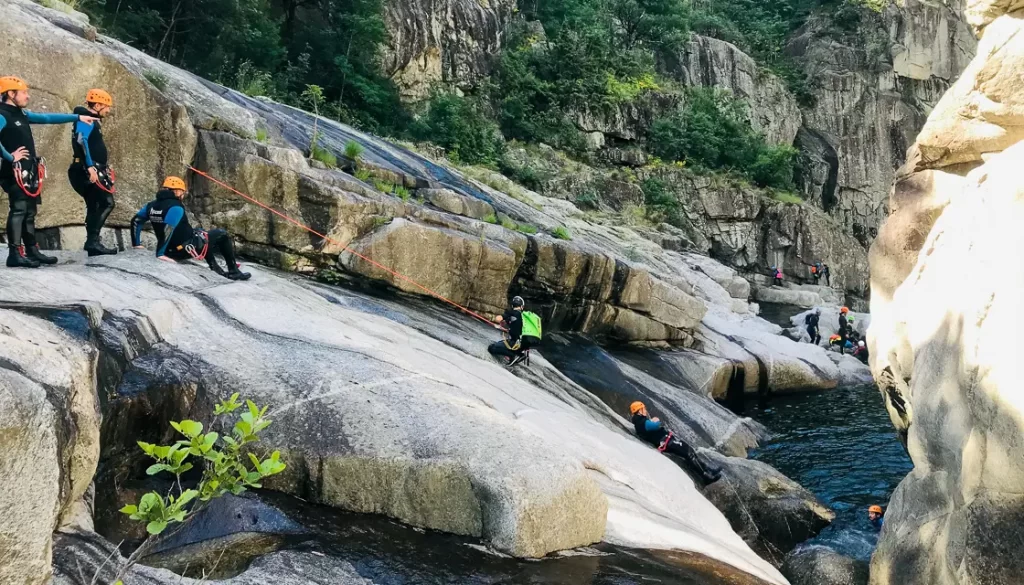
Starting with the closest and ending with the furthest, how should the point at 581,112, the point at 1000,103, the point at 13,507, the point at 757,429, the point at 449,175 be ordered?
the point at 13,507 → the point at 1000,103 → the point at 757,429 → the point at 449,175 → the point at 581,112

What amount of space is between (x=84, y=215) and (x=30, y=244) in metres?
3.62

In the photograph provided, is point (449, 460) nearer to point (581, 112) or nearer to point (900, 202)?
point (900, 202)

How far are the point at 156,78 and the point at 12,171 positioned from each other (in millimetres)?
5592

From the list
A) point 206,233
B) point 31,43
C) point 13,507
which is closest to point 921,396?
point 13,507

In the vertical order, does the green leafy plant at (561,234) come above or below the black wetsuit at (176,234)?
below

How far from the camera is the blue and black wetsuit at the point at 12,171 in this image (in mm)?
7578

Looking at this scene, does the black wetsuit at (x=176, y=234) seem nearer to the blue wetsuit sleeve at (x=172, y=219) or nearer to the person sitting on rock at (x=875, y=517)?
the blue wetsuit sleeve at (x=172, y=219)

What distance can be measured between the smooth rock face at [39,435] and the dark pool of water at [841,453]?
1037 cm

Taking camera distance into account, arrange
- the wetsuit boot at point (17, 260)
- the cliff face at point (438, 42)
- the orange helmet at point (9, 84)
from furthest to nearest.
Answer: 1. the cliff face at point (438, 42)
2. the orange helmet at point (9, 84)
3. the wetsuit boot at point (17, 260)

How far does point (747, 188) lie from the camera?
3947cm

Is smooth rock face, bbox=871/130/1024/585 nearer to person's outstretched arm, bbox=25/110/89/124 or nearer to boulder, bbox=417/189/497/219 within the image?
Result: boulder, bbox=417/189/497/219

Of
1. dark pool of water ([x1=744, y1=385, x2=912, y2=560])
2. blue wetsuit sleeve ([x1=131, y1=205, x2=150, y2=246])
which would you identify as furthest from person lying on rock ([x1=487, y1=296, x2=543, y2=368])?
blue wetsuit sleeve ([x1=131, y1=205, x2=150, y2=246])

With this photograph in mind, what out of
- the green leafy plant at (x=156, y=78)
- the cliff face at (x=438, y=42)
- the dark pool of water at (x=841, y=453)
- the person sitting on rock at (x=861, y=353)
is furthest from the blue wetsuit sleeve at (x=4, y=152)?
the person sitting on rock at (x=861, y=353)

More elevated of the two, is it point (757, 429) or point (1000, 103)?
point (1000, 103)
